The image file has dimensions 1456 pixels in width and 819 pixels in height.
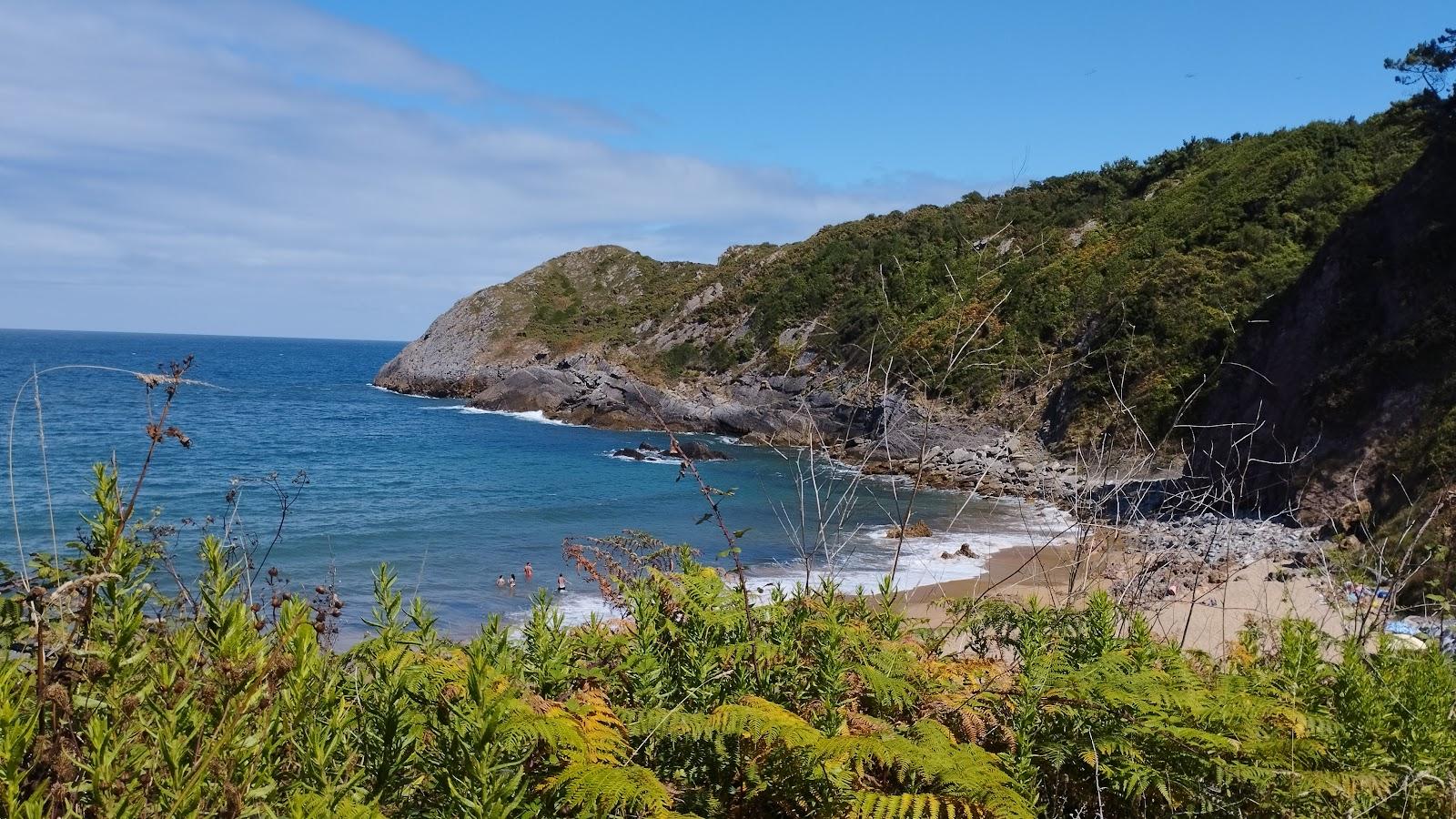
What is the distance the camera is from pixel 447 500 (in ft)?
101

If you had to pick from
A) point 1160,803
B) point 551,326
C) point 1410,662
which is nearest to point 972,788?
point 1160,803

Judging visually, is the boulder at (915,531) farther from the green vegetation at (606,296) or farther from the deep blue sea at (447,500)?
the green vegetation at (606,296)

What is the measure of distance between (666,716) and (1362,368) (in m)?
26.1

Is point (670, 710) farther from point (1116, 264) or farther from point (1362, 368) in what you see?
point (1116, 264)

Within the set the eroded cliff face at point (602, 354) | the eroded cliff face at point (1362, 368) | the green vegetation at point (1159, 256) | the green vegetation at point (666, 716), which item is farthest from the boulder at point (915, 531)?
the eroded cliff face at point (602, 354)

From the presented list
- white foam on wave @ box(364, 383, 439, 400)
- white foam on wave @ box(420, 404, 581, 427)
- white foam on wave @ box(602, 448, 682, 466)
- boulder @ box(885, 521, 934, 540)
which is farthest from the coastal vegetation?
white foam on wave @ box(364, 383, 439, 400)

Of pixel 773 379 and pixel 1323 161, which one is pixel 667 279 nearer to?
pixel 773 379

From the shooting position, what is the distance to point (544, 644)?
2.63 metres

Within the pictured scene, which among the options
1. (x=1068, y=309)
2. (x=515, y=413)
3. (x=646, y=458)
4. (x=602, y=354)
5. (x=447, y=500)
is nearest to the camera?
(x=447, y=500)

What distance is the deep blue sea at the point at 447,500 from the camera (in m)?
19.0

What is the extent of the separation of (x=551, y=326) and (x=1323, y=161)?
53650 millimetres

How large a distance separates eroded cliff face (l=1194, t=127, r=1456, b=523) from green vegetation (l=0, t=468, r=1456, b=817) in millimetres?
17568

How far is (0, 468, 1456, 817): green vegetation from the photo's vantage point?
168 centimetres

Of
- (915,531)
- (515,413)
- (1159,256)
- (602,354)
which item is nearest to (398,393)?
(515,413)
